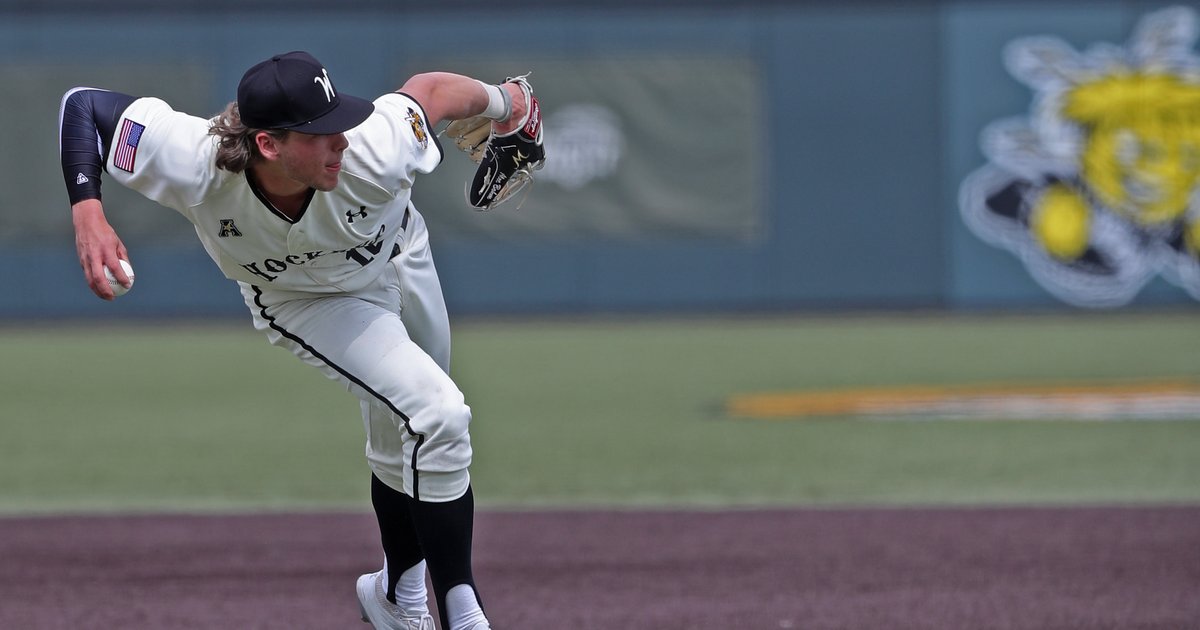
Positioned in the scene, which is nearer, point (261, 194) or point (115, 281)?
point (115, 281)

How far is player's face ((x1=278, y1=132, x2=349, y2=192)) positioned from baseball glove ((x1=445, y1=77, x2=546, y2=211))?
0.93 meters

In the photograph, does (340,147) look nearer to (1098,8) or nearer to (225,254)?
(225,254)

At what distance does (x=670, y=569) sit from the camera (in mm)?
6188

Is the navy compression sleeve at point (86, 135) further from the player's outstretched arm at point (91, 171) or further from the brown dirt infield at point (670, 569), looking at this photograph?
the brown dirt infield at point (670, 569)

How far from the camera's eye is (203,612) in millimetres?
5504

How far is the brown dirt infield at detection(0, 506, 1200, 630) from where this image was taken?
211 inches

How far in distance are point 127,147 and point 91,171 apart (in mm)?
105

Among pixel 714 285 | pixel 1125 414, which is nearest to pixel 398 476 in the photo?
pixel 1125 414

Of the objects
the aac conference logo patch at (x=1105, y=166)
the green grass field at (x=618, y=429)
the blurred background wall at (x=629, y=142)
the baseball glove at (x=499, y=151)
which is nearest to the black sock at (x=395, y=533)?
the baseball glove at (x=499, y=151)

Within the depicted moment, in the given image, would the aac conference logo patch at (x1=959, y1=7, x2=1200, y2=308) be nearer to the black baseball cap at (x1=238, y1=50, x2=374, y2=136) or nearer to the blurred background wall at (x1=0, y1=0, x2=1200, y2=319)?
the blurred background wall at (x1=0, y1=0, x2=1200, y2=319)

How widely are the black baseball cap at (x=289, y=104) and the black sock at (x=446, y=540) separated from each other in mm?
1055

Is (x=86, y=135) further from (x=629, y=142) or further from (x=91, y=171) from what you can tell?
(x=629, y=142)

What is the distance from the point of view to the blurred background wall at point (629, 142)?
756 inches

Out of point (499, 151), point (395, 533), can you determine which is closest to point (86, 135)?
point (499, 151)
